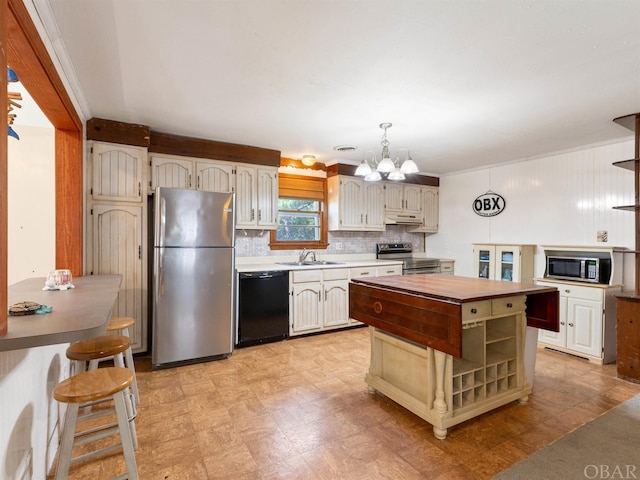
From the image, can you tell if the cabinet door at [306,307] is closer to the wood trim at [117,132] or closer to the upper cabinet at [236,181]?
the upper cabinet at [236,181]

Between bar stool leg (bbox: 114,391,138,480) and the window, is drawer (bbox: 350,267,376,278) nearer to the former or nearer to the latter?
the window

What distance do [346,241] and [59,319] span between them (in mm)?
4231

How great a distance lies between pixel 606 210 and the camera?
3783 mm

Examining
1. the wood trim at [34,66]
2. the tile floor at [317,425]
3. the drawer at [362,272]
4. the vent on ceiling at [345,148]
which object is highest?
the vent on ceiling at [345,148]

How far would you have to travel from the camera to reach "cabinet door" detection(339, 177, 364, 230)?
15.8ft

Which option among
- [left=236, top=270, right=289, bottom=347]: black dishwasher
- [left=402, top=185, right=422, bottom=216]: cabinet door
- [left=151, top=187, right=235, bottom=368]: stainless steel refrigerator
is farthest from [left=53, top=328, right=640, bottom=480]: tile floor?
[left=402, top=185, right=422, bottom=216]: cabinet door

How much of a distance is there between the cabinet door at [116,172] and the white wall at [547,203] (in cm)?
458

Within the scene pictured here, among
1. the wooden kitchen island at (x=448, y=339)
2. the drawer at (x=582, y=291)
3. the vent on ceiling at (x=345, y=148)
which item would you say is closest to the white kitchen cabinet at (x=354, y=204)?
the vent on ceiling at (x=345, y=148)

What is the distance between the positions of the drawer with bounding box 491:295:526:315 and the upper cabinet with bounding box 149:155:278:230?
275 centimetres

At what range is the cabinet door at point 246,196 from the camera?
4004mm

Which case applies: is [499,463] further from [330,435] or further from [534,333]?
[534,333]

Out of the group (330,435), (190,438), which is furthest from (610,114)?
(190,438)

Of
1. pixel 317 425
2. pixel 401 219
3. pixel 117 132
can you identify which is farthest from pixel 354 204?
pixel 317 425

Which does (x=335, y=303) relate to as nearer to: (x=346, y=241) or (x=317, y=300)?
(x=317, y=300)
